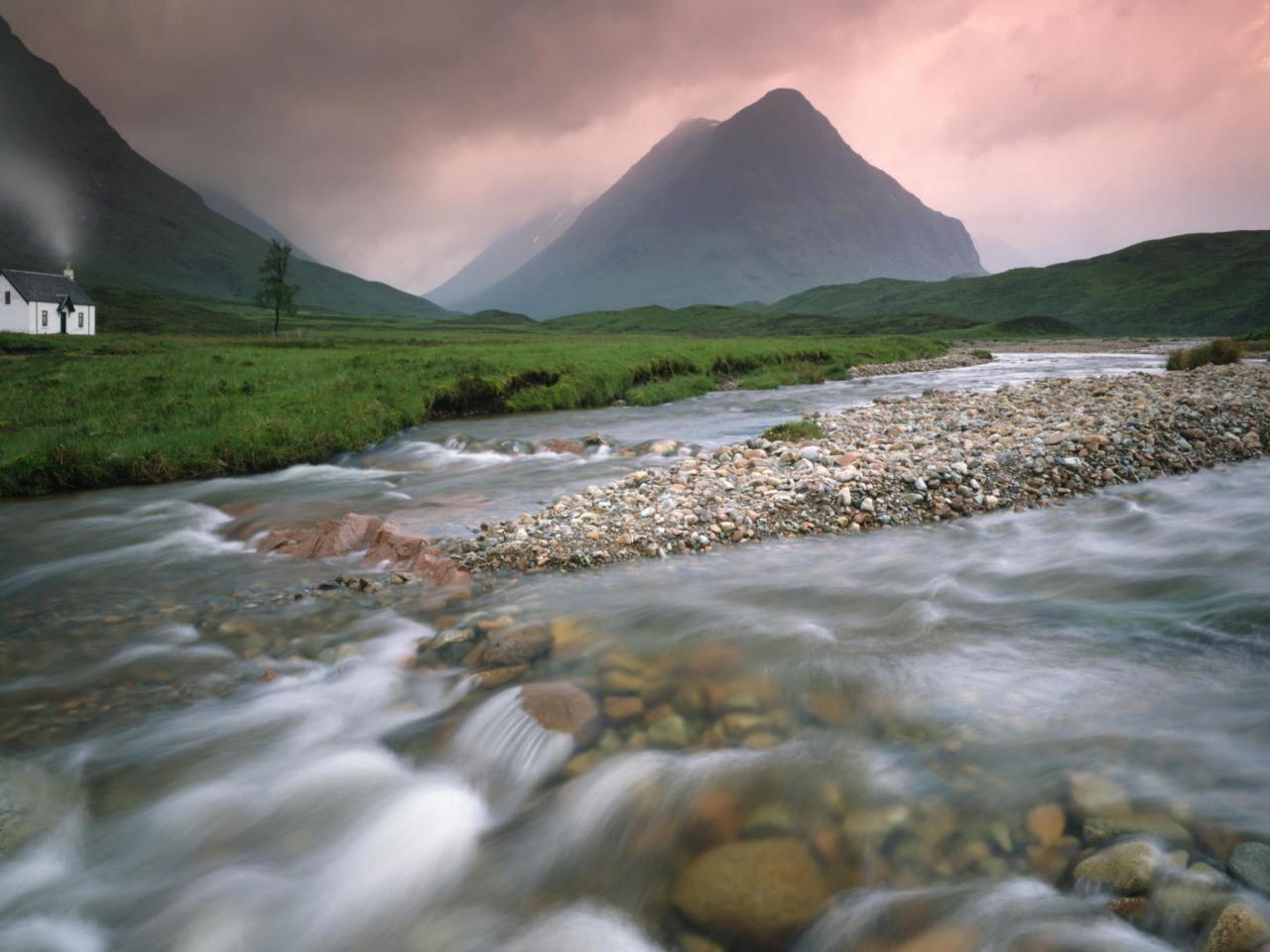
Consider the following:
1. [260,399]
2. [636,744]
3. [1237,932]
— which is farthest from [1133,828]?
[260,399]

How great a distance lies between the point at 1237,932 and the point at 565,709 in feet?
13.8

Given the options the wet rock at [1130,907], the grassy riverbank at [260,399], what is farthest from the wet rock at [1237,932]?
the grassy riverbank at [260,399]

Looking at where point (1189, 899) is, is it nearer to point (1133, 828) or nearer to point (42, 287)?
point (1133, 828)

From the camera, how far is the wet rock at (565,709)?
5.66 meters

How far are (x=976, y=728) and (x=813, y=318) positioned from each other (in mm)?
165207

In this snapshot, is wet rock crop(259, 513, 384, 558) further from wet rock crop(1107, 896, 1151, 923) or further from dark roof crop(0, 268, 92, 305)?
dark roof crop(0, 268, 92, 305)

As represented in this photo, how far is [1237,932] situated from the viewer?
3.19m

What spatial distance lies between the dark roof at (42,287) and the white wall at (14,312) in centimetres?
89

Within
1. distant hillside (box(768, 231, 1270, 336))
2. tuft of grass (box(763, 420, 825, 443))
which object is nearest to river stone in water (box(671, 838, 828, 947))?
tuft of grass (box(763, 420, 825, 443))

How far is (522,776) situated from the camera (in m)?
5.39

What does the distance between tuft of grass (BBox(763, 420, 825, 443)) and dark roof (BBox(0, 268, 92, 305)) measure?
10312 cm

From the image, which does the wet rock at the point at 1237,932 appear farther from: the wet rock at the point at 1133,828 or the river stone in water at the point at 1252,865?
the wet rock at the point at 1133,828

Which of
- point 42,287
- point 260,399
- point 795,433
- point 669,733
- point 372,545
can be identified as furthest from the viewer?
point 42,287

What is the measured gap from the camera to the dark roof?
84.4m
